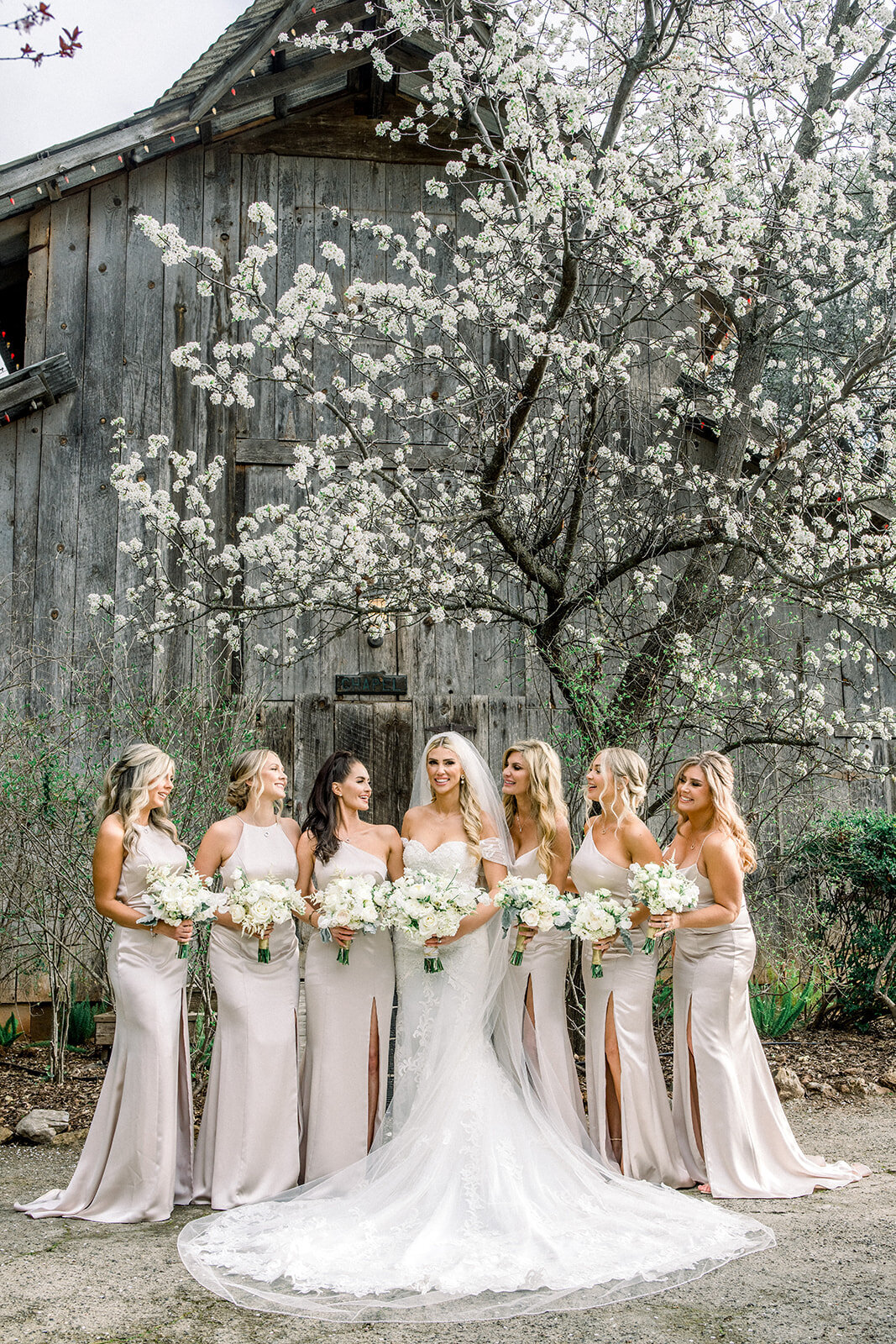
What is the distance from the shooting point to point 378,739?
8.31 metres

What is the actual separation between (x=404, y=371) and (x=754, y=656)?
323cm

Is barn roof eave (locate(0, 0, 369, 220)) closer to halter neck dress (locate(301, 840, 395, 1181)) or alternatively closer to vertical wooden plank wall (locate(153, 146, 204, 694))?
vertical wooden plank wall (locate(153, 146, 204, 694))

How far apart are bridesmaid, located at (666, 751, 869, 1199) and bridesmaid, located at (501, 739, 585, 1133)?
569 millimetres

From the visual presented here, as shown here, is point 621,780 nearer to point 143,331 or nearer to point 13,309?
point 143,331

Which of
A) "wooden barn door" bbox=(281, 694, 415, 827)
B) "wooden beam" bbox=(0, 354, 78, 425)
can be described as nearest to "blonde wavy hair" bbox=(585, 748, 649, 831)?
"wooden barn door" bbox=(281, 694, 415, 827)

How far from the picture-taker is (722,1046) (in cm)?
543

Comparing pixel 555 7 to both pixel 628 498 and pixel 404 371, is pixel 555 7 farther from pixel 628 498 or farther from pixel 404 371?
pixel 628 498

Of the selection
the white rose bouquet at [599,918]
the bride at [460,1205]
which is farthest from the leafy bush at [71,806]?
the white rose bouquet at [599,918]

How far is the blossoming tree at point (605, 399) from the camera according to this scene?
21.8 feet

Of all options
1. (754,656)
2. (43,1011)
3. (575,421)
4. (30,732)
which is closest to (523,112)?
(575,421)

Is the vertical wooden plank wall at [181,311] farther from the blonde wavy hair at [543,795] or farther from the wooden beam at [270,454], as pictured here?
the blonde wavy hair at [543,795]

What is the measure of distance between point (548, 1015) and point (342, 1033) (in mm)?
1017

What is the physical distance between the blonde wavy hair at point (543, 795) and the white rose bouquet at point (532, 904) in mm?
383

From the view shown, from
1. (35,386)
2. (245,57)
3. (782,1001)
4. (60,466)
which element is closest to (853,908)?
(782,1001)
